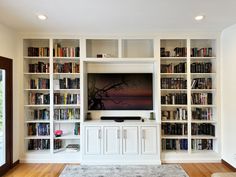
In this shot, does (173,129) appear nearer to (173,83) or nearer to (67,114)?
(173,83)

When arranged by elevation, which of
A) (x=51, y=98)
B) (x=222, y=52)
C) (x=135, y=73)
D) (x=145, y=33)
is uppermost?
(x=145, y=33)

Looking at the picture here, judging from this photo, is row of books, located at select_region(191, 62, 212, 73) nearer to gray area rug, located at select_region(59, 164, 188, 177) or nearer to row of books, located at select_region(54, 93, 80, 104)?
gray area rug, located at select_region(59, 164, 188, 177)

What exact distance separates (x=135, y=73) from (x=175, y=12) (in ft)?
5.49

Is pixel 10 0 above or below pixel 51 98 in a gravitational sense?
above

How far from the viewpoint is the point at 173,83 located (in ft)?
14.6

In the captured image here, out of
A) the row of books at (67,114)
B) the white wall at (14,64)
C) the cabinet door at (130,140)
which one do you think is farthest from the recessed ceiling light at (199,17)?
the white wall at (14,64)

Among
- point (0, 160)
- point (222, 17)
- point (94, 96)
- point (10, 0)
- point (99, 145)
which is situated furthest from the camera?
point (94, 96)

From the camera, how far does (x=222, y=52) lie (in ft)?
14.1

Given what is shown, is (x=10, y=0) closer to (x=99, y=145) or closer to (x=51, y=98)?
(x=51, y=98)

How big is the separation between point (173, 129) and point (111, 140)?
1.29 metres

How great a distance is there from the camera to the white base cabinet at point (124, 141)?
4.22 meters

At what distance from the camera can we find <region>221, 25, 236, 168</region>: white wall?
3.88m

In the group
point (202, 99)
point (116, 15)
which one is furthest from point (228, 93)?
point (116, 15)

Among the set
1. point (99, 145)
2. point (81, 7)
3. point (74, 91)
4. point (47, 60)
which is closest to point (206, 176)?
point (99, 145)
